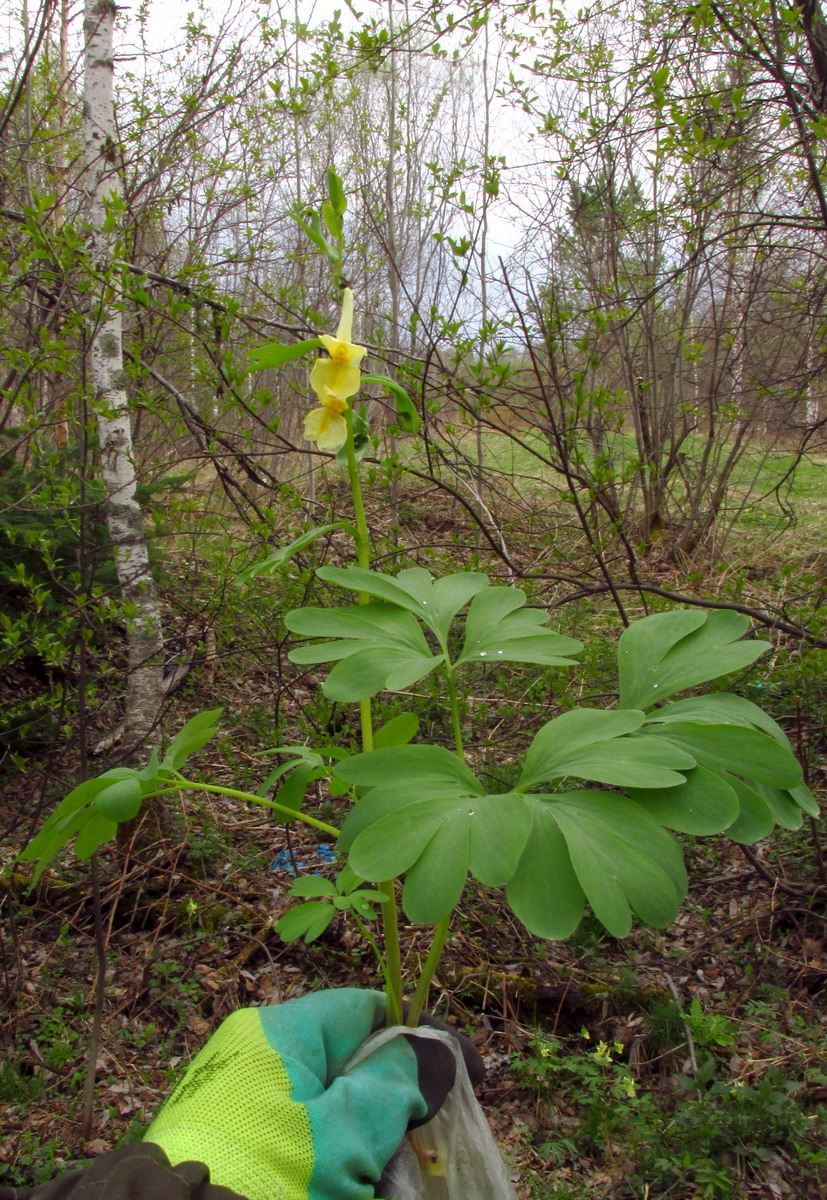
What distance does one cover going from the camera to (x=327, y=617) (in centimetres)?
99

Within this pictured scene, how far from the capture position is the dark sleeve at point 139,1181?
0.81m

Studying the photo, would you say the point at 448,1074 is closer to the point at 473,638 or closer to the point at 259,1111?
the point at 259,1111

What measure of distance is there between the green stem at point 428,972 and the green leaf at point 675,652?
0.39 meters

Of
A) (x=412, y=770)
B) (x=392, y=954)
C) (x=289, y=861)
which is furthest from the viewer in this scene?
(x=289, y=861)

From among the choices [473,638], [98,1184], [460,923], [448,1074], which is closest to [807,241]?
[460,923]

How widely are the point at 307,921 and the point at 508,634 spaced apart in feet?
1.83

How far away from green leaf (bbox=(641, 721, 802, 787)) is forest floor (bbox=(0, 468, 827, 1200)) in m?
1.39

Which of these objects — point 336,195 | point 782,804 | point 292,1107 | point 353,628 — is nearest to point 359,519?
point 353,628

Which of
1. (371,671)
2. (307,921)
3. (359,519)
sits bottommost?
(307,921)

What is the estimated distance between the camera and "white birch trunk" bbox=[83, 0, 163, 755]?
9.59ft

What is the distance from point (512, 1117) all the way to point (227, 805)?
1.89 m

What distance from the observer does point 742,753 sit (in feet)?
2.80

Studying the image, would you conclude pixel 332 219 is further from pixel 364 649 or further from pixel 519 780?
pixel 519 780

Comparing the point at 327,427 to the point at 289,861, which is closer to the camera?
the point at 327,427
